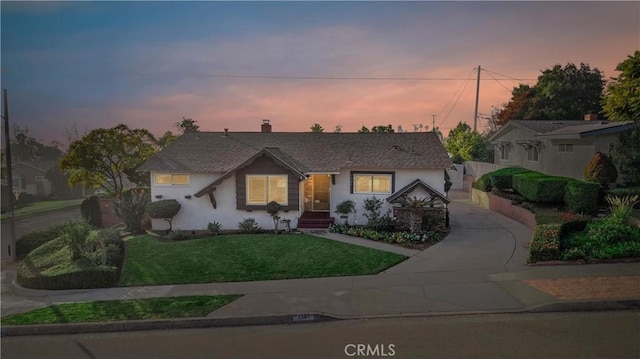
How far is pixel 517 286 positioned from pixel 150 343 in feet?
26.8

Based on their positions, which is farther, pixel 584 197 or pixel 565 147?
pixel 565 147

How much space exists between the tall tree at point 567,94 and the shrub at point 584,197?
26429 millimetres

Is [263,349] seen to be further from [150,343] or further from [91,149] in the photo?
[91,149]

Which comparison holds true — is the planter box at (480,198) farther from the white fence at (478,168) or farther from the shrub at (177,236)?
the shrub at (177,236)

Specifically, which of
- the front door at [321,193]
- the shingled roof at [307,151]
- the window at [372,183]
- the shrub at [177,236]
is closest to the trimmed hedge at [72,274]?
the shrub at [177,236]

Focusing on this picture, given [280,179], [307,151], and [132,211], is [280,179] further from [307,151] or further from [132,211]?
[132,211]

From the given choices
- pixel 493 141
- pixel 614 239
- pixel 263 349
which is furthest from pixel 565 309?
pixel 493 141

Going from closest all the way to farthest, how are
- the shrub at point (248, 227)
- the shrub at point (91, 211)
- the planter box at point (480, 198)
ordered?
1. the shrub at point (248, 227)
2. the shrub at point (91, 211)
3. the planter box at point (480, 198)

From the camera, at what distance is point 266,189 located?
1723cm

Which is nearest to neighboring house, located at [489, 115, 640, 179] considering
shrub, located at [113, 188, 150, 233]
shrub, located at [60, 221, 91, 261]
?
shrub, located at [113, 188, 150, 233]

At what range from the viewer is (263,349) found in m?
6.90

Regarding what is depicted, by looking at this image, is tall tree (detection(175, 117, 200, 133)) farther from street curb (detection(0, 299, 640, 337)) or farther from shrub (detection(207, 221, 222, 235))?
street curb (detection(0, 299, 640, 337))

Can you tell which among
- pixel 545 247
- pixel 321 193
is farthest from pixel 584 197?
pixel 321 193
